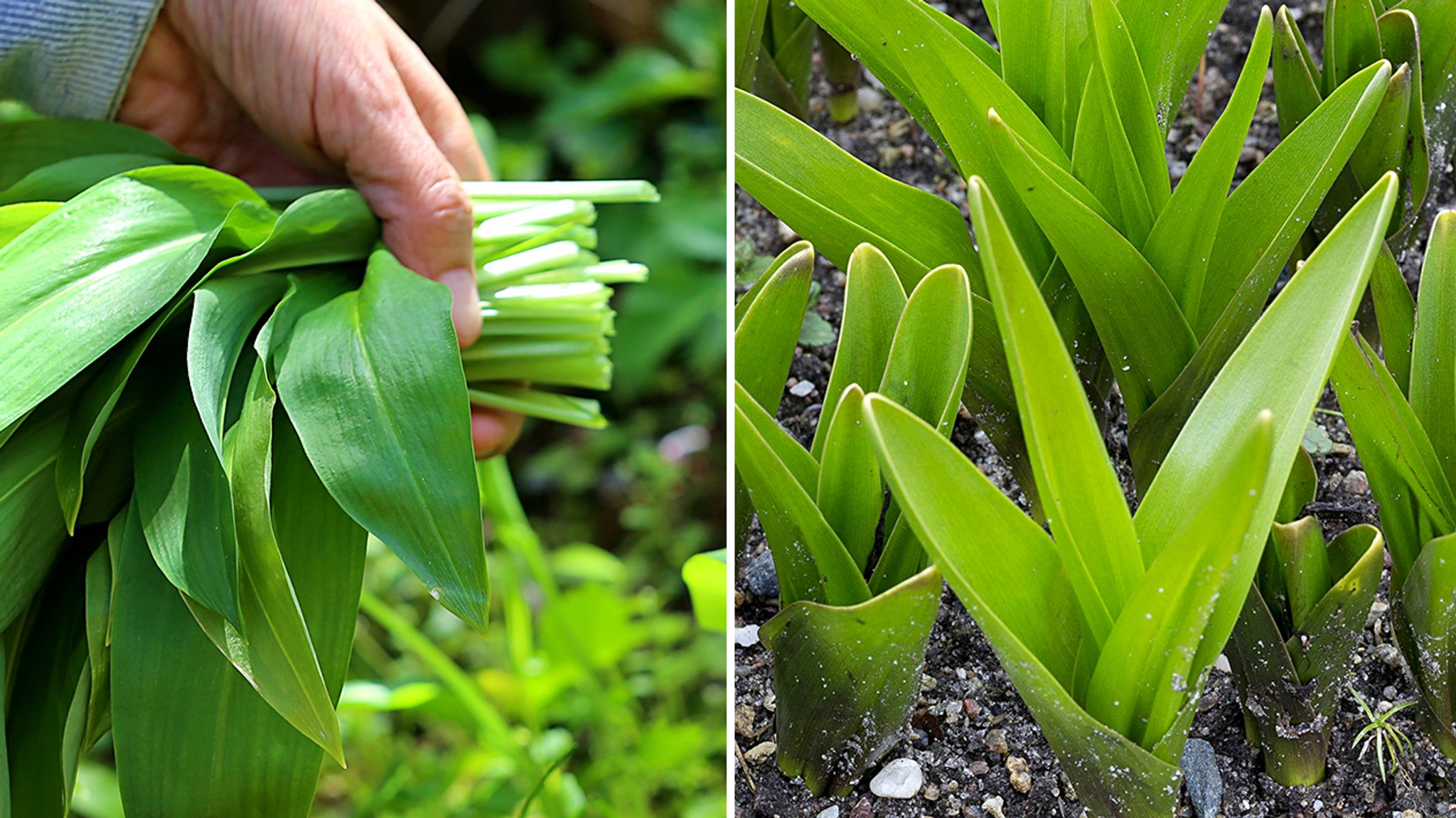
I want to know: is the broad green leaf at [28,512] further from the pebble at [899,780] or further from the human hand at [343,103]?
the pebble at [899,780]

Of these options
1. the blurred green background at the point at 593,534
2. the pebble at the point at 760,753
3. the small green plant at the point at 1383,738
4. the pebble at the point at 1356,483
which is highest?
the pebble at the point at 1356,483

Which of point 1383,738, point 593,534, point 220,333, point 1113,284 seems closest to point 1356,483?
point 1383,738

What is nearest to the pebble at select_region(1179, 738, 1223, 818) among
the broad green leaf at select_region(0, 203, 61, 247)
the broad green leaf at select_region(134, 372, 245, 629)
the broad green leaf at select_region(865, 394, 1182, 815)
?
the broad green leaf at select_region(865, 394, 1182, 815)

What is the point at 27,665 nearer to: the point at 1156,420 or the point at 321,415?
the point at 321,415

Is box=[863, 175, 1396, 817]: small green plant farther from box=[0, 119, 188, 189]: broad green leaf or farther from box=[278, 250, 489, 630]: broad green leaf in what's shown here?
box=[0, 119, 188, 189]: broad green leaf

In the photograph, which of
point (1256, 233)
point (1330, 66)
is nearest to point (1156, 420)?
point (1256, 233)

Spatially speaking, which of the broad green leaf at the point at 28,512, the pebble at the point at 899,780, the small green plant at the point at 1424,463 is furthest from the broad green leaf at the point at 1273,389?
the broad green leaf at the point at 28,512
